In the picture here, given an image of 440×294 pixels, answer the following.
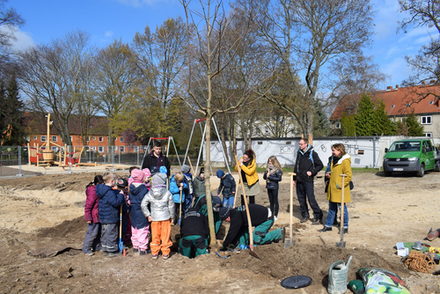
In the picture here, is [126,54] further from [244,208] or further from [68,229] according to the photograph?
[244,208]

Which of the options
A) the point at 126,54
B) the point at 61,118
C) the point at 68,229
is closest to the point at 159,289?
the point at 68,229

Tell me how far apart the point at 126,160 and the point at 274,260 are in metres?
22.6

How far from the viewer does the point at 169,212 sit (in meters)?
5.82

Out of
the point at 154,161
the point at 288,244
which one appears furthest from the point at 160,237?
the point at 154,161

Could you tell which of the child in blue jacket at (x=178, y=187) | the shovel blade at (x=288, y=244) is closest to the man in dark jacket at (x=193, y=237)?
the shovel blade at (x=288, y=244)

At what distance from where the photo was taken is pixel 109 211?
589 centimetres

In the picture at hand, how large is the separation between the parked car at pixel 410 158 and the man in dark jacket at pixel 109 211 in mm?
14576

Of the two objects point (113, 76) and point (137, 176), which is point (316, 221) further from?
point (113, 76)

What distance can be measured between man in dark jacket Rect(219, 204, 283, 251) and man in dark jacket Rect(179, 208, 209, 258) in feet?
1.28

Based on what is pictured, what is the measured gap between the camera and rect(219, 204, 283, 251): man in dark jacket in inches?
232

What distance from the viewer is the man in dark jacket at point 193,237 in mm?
5746

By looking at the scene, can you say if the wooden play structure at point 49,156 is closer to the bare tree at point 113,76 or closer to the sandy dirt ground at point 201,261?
the bare tree at point 113,76

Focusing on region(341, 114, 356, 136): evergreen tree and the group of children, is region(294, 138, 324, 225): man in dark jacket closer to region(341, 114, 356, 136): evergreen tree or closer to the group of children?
the group of children

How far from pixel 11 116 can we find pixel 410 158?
128 ft
